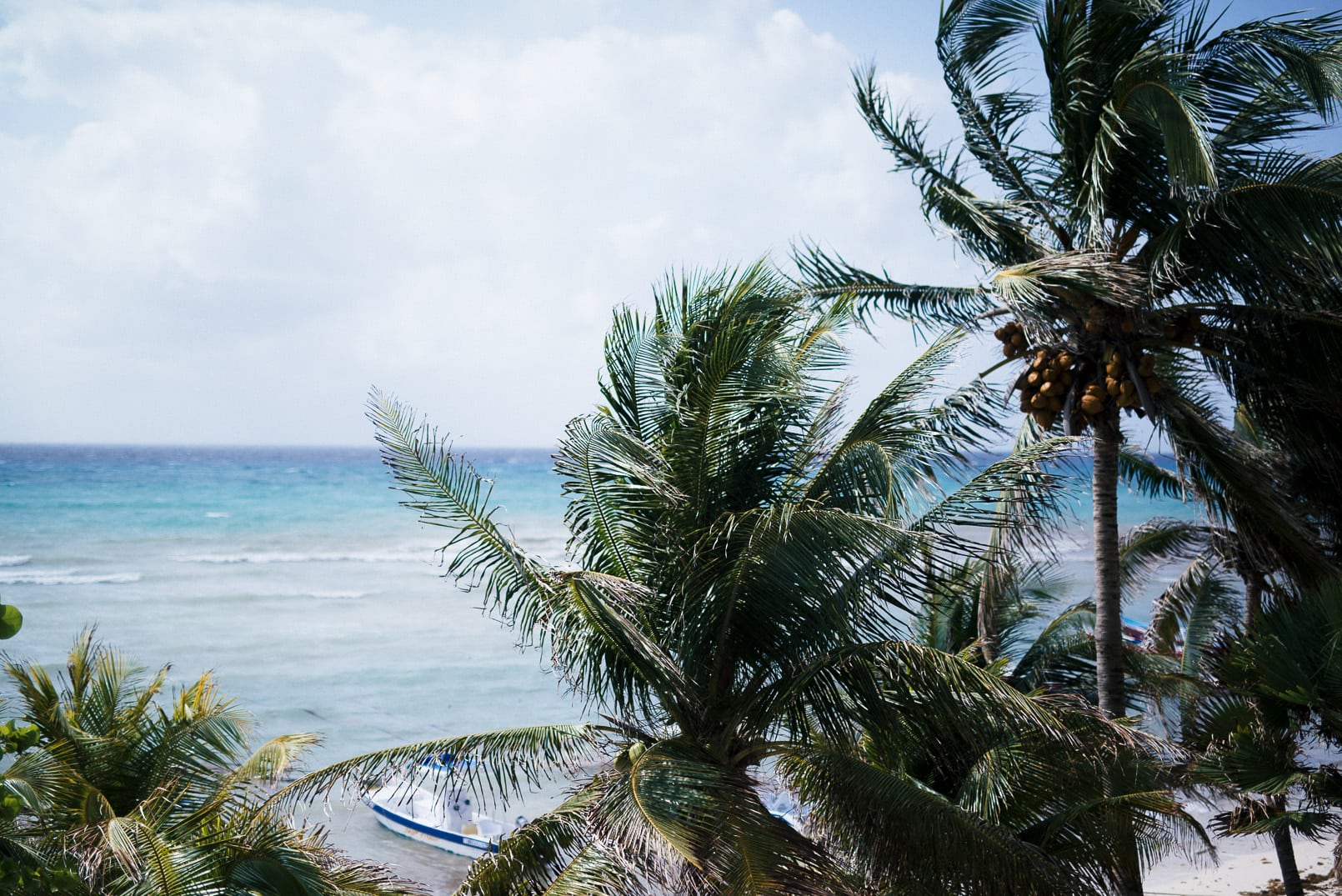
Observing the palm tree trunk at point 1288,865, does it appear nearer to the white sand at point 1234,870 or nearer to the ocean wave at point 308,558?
the white sand at point 1234,870

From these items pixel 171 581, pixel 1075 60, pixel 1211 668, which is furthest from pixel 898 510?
pixel 171 581

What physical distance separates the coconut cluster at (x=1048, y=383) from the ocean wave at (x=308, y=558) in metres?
46.3

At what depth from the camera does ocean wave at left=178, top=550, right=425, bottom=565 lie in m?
50.8

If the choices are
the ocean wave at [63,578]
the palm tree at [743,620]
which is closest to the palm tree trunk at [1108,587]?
the palm tree at [743,620]

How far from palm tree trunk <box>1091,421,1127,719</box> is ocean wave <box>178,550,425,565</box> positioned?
46.3 m

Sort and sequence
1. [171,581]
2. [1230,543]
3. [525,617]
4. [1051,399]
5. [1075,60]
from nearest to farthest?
[525,617] < [1075,60] < [1051,399] < [1230,543] < [171,581]

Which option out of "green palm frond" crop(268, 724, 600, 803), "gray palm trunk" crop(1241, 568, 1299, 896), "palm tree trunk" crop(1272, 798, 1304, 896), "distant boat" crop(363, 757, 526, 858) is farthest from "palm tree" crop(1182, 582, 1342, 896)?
"distant boat" crop(363, 757, 526, 858)

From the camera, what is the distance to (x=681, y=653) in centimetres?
732

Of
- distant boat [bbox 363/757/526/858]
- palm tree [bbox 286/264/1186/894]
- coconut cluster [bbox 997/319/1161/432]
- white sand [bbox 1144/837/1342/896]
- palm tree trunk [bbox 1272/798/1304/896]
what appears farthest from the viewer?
distant boat [bbox 363/757/526/858]

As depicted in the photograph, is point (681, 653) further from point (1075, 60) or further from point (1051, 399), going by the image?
point (1075, 60)

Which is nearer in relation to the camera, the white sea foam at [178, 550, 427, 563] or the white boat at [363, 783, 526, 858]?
the white boat at [363, 783, 526, 858]

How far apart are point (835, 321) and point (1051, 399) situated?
192 cm

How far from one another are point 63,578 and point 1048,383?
45.0m

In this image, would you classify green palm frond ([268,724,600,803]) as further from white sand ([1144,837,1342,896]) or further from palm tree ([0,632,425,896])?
white sand ([1144,837,1342,896])
